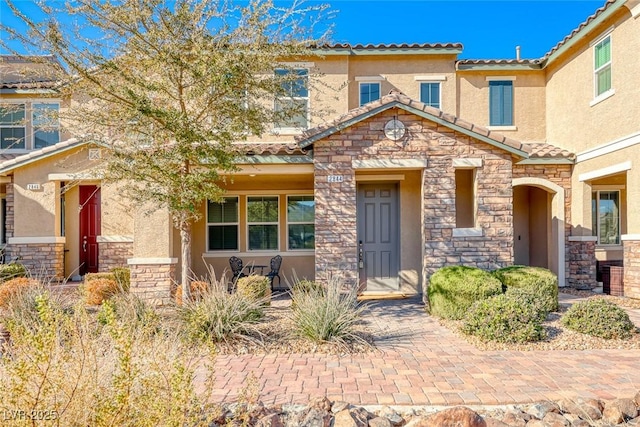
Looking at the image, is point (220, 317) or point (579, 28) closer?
point (220, 317)

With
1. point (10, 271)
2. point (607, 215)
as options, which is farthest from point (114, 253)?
point (607, 215)

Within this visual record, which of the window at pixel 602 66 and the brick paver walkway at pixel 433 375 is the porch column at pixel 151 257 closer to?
the brick paver walkway at pixel 433 375

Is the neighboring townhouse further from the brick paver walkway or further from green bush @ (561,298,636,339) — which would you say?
the brick paver walkway

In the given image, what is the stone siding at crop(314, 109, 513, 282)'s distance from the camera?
9430 millimetres

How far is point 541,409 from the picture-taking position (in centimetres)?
423

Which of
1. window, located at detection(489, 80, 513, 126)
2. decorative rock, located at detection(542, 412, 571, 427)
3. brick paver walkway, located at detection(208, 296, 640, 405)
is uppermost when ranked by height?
window, located at detection(489, 80, 513, 126)

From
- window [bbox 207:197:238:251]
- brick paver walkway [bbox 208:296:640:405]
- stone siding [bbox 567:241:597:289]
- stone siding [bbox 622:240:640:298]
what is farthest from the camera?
window [bbox 207:197:238:251]

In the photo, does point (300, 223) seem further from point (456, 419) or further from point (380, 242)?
point (456, 419)

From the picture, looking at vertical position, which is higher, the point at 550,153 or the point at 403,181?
the point at 550,153

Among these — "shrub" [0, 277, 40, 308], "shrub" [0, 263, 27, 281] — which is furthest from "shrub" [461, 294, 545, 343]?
"shrub" [0, 263, 27, 281]

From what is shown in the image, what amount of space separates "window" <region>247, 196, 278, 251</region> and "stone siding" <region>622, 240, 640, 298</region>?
9.73 meters

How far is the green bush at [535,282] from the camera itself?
Answer: 7.93 meters

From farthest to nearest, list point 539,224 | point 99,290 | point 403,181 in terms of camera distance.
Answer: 1. point 539,224
2. point 403,181
3. point 99,290

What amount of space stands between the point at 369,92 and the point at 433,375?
11.4 m
